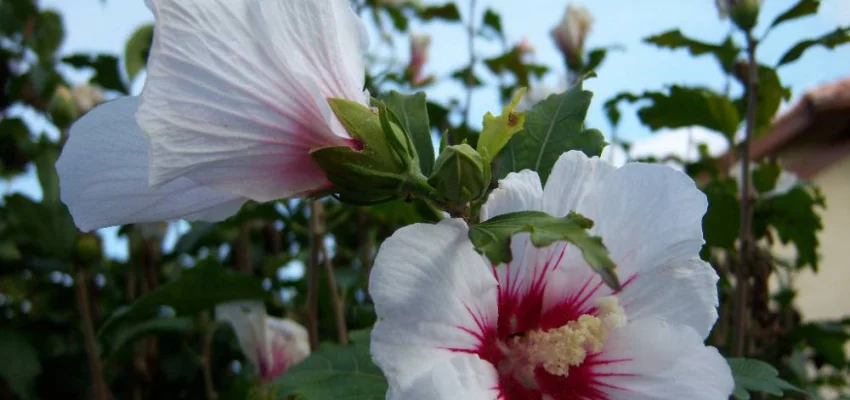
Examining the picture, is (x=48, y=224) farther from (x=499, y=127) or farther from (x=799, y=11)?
(x=799, y=11)

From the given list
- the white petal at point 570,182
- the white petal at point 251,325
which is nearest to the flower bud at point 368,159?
the white petal at point 570,182

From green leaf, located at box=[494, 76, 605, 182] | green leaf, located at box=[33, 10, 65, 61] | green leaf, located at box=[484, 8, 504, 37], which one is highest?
green leaf, located at box=[33, 10, 65, 61]

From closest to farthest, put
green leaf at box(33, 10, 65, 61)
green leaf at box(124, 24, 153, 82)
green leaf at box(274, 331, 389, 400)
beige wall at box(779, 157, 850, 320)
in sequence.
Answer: green leaf at box(274, 331, 389, 400)
green leaf at box(124, 24, 153, 82)
green leaf at box(33, 10, 65, 61)
beige wall at box(779, 157, 850, 320)

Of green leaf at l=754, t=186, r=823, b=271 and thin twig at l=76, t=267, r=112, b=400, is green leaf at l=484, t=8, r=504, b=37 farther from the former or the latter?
thin twig at l=76, t=267, r=112, b=400

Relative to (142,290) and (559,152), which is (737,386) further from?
(142,290)

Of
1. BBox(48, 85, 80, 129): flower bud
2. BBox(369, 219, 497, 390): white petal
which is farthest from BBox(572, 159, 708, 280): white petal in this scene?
BBox(48, 85, 80, 129): flower bud

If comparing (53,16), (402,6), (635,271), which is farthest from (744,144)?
(53,16)
